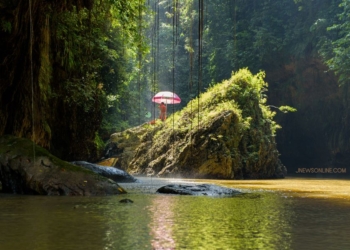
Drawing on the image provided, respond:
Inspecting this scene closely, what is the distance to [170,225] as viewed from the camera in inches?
157

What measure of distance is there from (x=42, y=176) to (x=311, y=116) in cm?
2496

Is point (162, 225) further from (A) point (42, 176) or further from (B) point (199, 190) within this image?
(A) point (42, 176)

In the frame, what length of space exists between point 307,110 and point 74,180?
2476 centimetres

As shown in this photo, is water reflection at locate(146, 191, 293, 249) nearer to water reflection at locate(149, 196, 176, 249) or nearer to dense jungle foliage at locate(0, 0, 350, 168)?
water reflection at locate(149, 196, 176, 249)

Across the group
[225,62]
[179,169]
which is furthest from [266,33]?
[179,169]

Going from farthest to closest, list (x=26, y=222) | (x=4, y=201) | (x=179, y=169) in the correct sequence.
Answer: (x=179, y=169), (x=4, y=201), (x=26, y=222)

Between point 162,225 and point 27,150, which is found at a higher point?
point 27,150

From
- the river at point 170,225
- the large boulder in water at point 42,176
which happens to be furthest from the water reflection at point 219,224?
the large boulder in water at point 42,176

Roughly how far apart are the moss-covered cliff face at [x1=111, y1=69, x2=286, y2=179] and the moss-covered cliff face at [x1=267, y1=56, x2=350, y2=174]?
11.7m

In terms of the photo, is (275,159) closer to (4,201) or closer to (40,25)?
(40,25)

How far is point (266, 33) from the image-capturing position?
29719mm

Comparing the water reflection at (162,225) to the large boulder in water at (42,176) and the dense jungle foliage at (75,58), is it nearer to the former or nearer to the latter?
the large boulder in water at (42,176)

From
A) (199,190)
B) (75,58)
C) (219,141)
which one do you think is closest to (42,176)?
(199,190)

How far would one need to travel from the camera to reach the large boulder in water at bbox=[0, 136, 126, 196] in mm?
7266
